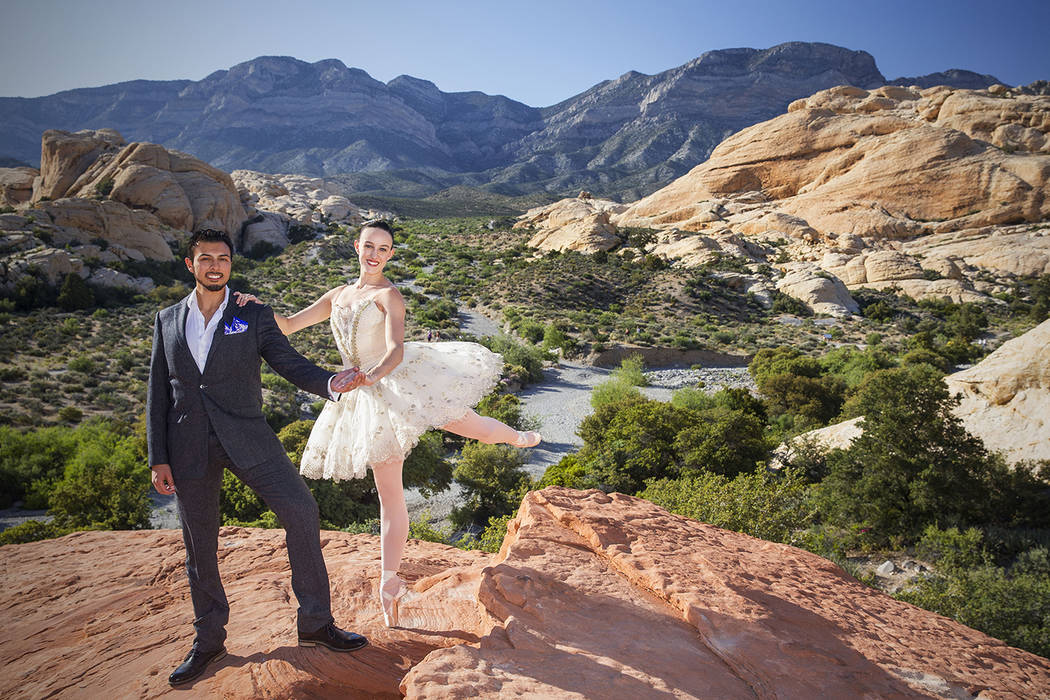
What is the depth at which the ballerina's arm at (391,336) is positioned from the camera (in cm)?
301

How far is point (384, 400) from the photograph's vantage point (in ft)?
10.6

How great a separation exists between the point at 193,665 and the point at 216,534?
0.65 m

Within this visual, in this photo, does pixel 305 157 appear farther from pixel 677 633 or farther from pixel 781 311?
pixel 677 633

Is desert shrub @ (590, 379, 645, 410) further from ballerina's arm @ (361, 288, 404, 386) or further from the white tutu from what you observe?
ballerina's arm @ (361, 288, 404, 386)

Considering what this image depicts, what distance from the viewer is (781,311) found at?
38125 millimetres

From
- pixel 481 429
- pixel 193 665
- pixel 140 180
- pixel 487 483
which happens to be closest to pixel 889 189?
pixel 487 483

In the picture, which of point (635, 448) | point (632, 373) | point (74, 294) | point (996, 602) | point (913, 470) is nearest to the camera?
point (996, 602)

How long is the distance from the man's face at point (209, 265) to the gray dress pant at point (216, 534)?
0.79 meters

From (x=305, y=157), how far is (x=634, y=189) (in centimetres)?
10133

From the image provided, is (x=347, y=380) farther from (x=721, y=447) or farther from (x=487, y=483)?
(x=721, y=447)

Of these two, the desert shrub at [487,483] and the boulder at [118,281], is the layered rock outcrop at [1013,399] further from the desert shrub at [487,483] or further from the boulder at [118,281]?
the boulder at [118,281]

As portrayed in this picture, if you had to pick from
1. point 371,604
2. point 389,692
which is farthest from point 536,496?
point 389,692

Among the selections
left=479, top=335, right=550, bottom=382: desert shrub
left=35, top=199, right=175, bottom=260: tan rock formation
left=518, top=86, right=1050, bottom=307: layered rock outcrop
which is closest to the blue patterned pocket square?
left=479, top=335, right=550, bottom=382: desert shrub

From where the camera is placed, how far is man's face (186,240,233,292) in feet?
9.21
